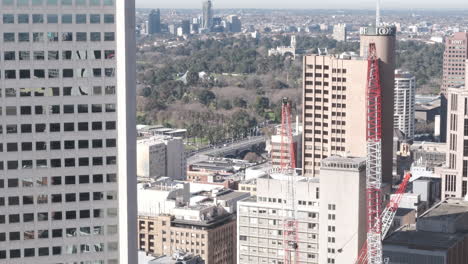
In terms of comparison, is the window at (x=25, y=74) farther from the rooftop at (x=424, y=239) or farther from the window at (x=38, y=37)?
the rooftop at (x=424, y=239)

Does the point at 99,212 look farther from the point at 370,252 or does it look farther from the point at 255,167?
the point at 255,167

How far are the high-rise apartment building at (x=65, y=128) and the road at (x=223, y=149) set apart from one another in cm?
5230

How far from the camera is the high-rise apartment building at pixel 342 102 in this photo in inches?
1656

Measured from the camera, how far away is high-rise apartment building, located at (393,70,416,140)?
79931 mm

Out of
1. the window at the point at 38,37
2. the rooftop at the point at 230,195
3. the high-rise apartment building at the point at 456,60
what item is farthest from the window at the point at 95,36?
the high-rise apartment building at the point at 456,60

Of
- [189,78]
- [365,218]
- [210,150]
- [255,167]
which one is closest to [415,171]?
[255,167]

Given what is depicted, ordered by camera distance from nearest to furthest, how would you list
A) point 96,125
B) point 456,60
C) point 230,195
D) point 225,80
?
1. point 96,125
2. point 230,195
3. point 456,60
4. point 225,80

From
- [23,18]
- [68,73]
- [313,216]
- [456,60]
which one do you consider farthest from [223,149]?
[23,18]

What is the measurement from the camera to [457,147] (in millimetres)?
42031

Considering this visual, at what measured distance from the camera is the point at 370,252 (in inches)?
1101

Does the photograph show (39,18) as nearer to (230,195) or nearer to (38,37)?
(38,37)

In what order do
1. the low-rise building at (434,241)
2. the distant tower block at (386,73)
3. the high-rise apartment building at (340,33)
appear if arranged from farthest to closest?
the high-rise apartment building at (340,33) < the distant tower block at (386,73) < the low-rise building at (434,241)

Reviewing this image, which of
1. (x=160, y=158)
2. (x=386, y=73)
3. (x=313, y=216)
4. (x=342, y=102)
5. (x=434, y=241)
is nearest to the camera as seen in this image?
(x=434, y=241)

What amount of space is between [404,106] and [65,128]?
209 feet
